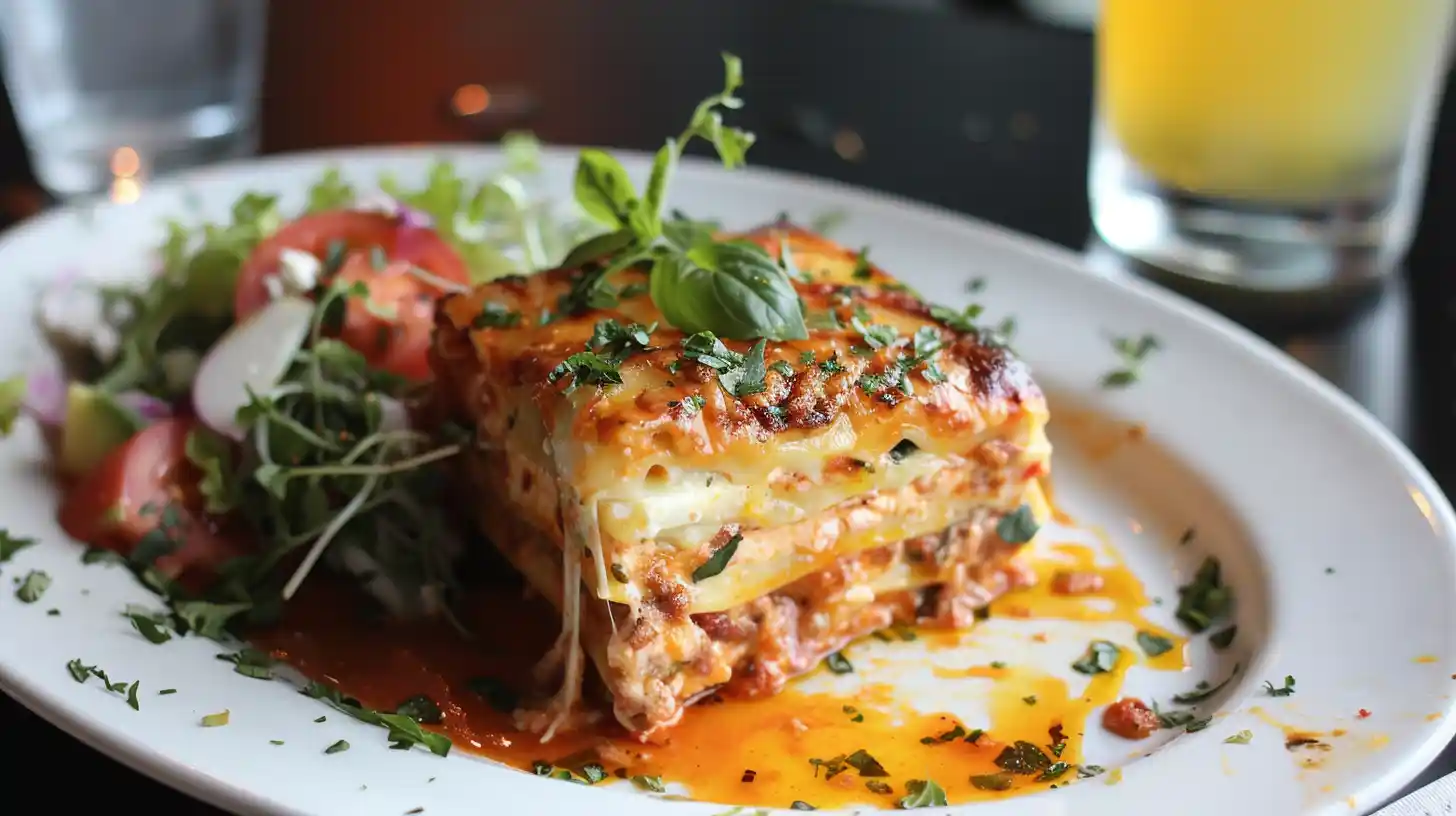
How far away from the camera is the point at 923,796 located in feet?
7.02

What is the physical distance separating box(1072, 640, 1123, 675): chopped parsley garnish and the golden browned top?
0.44 m

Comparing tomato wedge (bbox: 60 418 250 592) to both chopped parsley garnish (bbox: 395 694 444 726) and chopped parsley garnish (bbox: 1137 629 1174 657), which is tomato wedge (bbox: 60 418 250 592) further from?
chopped parsley garnish (bbox: 1137 629 1174 657)

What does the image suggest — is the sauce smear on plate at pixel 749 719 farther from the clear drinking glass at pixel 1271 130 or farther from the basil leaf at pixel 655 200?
the clear drinking glass at pixel 1271 130

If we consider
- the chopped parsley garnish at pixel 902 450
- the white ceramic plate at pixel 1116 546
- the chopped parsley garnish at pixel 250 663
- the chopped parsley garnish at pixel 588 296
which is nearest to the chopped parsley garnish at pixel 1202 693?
the white ceramic plate at pixel 1116 546

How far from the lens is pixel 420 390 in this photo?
9.70ft

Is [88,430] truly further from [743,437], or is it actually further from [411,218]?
[743,437]

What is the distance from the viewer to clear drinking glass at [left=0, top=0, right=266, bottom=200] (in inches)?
162

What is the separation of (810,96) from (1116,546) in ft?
8.85

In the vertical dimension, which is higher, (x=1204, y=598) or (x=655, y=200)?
(x=655, y=200)

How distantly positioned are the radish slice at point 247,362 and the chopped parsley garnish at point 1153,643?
180 centimetres

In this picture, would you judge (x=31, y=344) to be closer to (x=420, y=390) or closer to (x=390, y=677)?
(x=420, y=390)

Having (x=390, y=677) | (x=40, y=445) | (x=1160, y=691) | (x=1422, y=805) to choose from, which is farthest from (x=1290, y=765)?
(x=40, y=445)

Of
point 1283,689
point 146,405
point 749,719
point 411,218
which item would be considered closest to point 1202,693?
point 1283,689

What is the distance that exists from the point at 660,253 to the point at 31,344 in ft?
5.12
